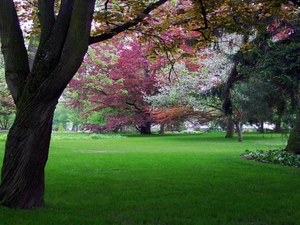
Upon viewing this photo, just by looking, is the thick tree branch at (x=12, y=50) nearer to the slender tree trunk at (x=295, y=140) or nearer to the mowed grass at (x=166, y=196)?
the mowed grass at (x=166, y=196)

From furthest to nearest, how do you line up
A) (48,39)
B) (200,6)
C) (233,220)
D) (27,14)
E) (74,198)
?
(27,14) < (200,6) < (74,198) < (48,39) < (233,220)

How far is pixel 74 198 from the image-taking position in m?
5.52

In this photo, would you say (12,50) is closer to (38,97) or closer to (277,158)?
(38,97)

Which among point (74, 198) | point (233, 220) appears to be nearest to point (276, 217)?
point (233, 220)

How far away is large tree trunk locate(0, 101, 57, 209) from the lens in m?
4.53

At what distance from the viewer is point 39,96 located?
14.6ft

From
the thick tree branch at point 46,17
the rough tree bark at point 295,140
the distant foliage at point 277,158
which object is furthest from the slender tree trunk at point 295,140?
the thick tree branch at point 46,17

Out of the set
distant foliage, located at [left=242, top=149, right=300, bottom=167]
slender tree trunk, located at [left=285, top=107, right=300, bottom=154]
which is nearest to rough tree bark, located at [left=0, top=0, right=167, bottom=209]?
distant foliage, located at [left=242, top=149, right=300, bottom=167]

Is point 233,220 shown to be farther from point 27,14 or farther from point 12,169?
point 27,14

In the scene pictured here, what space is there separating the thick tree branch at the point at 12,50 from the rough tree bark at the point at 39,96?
1 centimetres

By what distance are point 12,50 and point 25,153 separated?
1485mm

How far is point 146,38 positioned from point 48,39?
355 centimetres

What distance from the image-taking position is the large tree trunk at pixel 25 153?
4531 millimetres

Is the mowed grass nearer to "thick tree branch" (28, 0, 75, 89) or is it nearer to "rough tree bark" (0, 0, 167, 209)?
"rough tree bark" (0, 0, 167, 209)
